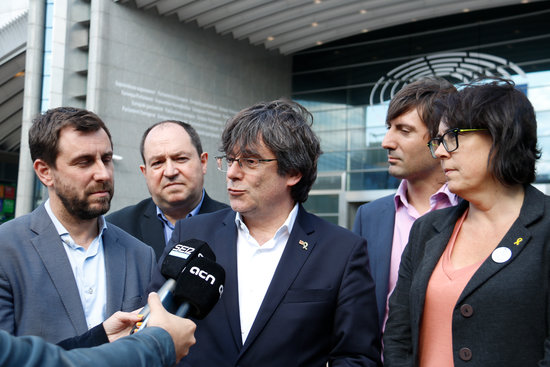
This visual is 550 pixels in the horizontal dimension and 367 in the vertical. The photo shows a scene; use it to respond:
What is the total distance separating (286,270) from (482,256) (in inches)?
35.6

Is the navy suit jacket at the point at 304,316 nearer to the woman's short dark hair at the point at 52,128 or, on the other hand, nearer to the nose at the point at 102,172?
the nose at the point at 102,172

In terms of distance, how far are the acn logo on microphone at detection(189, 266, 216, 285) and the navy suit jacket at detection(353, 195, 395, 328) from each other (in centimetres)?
140

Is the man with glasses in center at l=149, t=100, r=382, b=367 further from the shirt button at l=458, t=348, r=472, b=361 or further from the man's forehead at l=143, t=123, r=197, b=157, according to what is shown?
the man's forehead at l=143, t=123, r=197, b=157

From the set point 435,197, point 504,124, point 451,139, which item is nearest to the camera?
point 504,124

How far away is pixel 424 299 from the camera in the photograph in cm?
258

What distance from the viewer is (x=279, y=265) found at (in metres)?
2.78

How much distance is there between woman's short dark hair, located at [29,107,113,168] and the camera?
3.18 m

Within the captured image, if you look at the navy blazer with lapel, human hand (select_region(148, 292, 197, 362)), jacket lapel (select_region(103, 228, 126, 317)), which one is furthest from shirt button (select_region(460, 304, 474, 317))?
jacket lapel (select_region(103, 228, 126, 317))

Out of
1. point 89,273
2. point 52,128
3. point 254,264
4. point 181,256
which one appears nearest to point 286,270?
point 254,264

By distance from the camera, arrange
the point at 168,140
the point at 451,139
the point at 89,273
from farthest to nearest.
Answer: the point at 168,140 → the point at 89,273 → the point at 451,139

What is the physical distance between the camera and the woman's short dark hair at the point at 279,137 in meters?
2.92

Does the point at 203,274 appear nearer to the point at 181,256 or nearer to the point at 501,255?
the point at 181,256

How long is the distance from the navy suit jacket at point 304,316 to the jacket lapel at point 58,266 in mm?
494

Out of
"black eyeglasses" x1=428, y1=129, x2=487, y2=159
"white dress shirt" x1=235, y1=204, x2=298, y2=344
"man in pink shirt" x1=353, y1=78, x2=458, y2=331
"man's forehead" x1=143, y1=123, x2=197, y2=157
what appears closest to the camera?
"black eyeglasses" x1=428, y1=129, x2=487, y2=159
